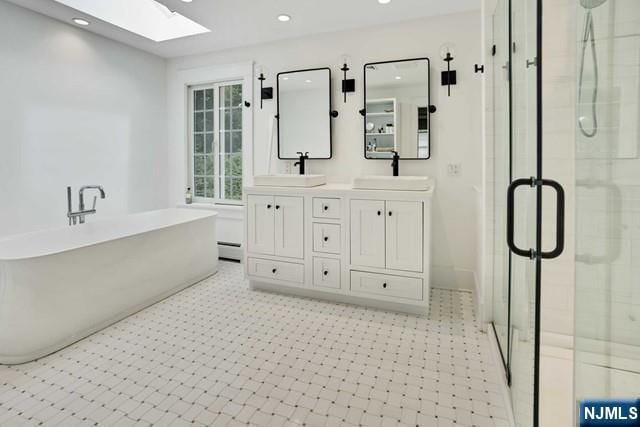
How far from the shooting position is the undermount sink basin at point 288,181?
3.11 metres

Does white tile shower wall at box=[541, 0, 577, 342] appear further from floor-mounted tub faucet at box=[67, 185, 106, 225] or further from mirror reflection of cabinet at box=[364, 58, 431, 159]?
floor-mounted tub faucet at box=[67, 185, 106, 225]

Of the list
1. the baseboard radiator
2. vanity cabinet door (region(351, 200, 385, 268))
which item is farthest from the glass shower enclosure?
the baseboard radiator

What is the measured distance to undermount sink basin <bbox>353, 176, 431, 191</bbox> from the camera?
2.71 metres

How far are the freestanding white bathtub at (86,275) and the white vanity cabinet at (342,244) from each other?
64cm

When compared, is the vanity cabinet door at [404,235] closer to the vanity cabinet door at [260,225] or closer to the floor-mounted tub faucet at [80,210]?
the vanity cabinet door at [260,225]

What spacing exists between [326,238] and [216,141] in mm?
2314

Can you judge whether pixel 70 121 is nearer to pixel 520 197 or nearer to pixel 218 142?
pixel 218 142

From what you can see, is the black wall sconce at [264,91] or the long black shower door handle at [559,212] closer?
the long black shower door handle at [559,212]

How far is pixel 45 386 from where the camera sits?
1.87 m

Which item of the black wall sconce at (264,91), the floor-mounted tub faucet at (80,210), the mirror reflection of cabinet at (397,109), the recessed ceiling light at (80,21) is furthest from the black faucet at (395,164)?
the recessed ceiling light at (80,21)

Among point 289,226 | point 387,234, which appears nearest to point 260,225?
point 289,226

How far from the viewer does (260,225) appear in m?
3.22

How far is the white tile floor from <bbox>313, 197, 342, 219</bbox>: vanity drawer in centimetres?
78

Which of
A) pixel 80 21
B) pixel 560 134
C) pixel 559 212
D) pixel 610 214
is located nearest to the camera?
pixel 610 214
